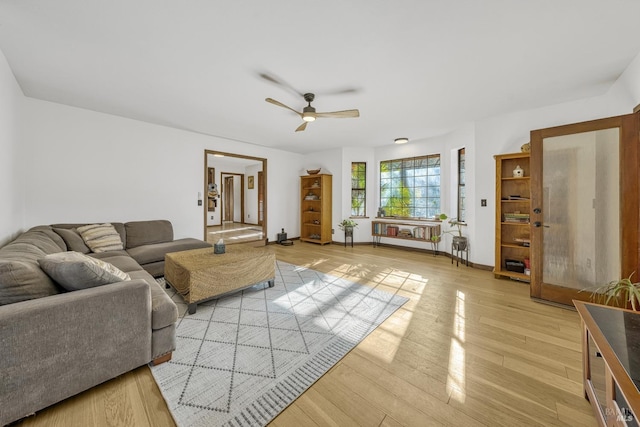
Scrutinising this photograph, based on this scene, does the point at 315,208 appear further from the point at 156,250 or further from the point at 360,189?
the point at 156,250

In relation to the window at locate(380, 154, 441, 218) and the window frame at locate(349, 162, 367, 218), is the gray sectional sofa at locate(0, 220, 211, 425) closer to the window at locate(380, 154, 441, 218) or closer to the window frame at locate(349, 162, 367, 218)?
the window frame at locate(349, 162, 367, 218)

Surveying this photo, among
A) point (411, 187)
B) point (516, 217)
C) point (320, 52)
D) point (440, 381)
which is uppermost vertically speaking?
point (320, 52)

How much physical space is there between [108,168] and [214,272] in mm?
2921

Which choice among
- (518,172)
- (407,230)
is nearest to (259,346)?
(518,172)

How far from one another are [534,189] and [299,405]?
11.0 feet

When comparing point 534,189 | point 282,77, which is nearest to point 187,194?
point 282,77

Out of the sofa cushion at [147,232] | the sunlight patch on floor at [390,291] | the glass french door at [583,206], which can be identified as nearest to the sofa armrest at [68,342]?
the sunlight patch on floor at [390,291]

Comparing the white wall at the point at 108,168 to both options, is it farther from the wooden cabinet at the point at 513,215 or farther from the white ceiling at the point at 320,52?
the wooden cabinet at the point at 513,215

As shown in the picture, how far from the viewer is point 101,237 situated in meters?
3.30

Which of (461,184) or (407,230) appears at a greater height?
(461,184)

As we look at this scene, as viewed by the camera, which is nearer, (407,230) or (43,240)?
(43,240)

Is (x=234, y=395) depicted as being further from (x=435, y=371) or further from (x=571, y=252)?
(x=571, y=252)

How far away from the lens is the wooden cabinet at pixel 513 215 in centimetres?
349

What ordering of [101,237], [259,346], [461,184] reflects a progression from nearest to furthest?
[259,346] → [101,237] → [461,184]
